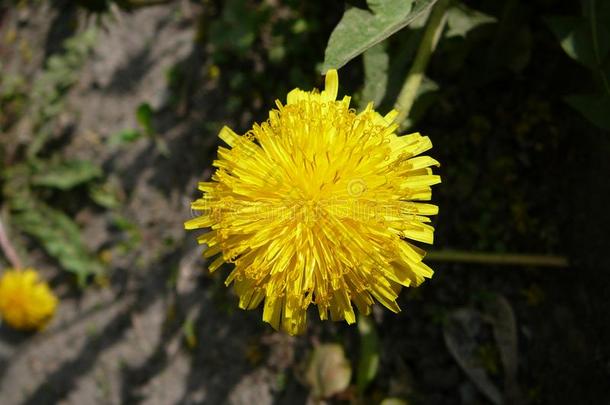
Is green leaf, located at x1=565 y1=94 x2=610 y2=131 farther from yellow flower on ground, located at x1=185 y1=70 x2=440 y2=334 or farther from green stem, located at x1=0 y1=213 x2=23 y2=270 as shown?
green stem, located at x1=0 y1=213 x2=23 y2=270

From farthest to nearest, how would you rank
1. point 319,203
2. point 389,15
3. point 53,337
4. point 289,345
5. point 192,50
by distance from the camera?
point 53,337 < point 192,50 < point 289,345 < point 389,15 < point 319,203

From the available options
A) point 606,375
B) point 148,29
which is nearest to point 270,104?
point 148,29

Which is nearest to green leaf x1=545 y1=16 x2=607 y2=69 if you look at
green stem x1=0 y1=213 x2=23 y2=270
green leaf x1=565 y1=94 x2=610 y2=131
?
green leaf x1=565 y1=94 x2=610 y2=131

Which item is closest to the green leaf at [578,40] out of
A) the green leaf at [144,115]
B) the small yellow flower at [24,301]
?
the green leaf at [144,115]

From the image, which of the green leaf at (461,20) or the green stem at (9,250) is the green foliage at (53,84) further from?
the green leaf at (461,20)

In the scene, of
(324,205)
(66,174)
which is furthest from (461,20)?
(66,174)

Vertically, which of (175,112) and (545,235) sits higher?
(175,112)

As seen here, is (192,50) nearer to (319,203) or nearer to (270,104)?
(270,104)
